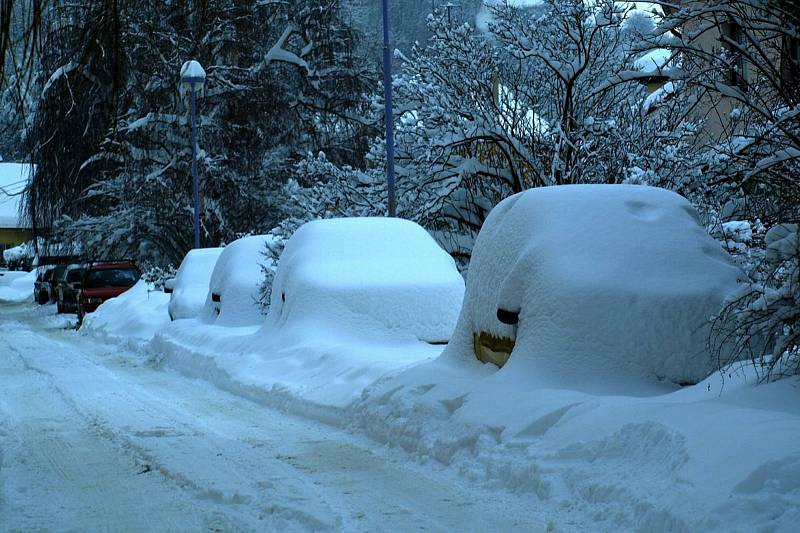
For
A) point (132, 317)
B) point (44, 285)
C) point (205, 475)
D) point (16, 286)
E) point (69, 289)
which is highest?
point (205, 475)

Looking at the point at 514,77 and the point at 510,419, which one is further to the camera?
the point at 514,77

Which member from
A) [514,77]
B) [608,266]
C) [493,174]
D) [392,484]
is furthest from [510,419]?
[514,77]

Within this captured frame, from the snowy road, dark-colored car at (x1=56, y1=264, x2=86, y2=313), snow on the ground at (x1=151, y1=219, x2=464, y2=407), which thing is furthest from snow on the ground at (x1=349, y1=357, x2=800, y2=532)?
dark-colored car at (x1=56, y1=264, x2=86, y2=313)

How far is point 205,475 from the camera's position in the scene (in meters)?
8.09

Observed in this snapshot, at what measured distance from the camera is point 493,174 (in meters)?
20.8

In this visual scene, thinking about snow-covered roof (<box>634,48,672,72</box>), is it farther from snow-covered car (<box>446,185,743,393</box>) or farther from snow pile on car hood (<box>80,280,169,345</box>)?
snow pile on car hood (<box>80,280,169,345</box>)

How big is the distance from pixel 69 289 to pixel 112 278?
4.68 metres

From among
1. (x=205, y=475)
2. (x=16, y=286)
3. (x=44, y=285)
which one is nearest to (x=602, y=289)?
(x=205, y=475)

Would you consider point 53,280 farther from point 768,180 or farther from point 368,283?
point 768,180

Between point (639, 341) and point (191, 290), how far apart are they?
15.4 meters

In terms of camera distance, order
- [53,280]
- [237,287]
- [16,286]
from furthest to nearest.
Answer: [16,286] < [53,280] < [237,287]

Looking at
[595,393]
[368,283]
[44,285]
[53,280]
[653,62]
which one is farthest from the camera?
[44,285]

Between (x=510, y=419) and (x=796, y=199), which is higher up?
(x=796, y=199)

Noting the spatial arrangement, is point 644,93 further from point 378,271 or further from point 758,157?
point 758,157
